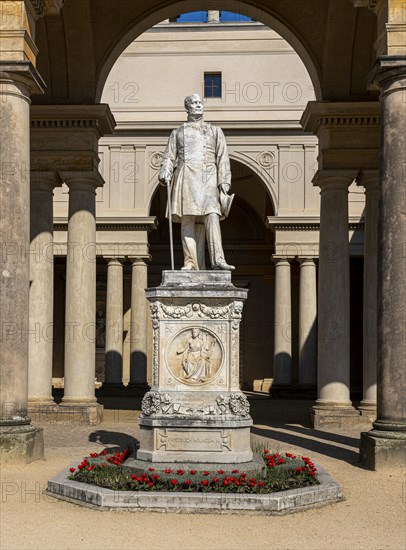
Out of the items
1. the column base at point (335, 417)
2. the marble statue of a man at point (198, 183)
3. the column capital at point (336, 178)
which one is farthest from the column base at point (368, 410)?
the marble statue of a man at point (198, 183)

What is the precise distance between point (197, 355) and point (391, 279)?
3.35m

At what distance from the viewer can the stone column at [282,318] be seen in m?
32.9

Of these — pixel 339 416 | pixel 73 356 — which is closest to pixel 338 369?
pixel 339 416

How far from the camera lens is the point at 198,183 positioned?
11953 mm

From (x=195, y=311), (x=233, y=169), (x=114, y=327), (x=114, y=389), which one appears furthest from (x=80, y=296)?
(x=233, y=169)

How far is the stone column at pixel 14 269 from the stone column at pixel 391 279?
5282 millimetres

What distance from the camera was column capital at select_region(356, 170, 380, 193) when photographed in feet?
64.3

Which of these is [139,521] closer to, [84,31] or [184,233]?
[184,233]

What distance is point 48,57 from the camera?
19.9 m

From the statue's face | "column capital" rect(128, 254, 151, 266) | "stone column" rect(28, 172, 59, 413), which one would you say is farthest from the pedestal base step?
"column capital" rect(128, 254, 151, 266)

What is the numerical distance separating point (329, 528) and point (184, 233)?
15.3ft

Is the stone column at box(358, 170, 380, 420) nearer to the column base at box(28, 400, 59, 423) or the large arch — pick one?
the large arch

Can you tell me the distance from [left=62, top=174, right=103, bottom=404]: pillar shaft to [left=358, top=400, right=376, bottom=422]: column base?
20.5 ft

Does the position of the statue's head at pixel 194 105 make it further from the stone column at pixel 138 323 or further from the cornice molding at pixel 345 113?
the stone column at pixel 138 323
